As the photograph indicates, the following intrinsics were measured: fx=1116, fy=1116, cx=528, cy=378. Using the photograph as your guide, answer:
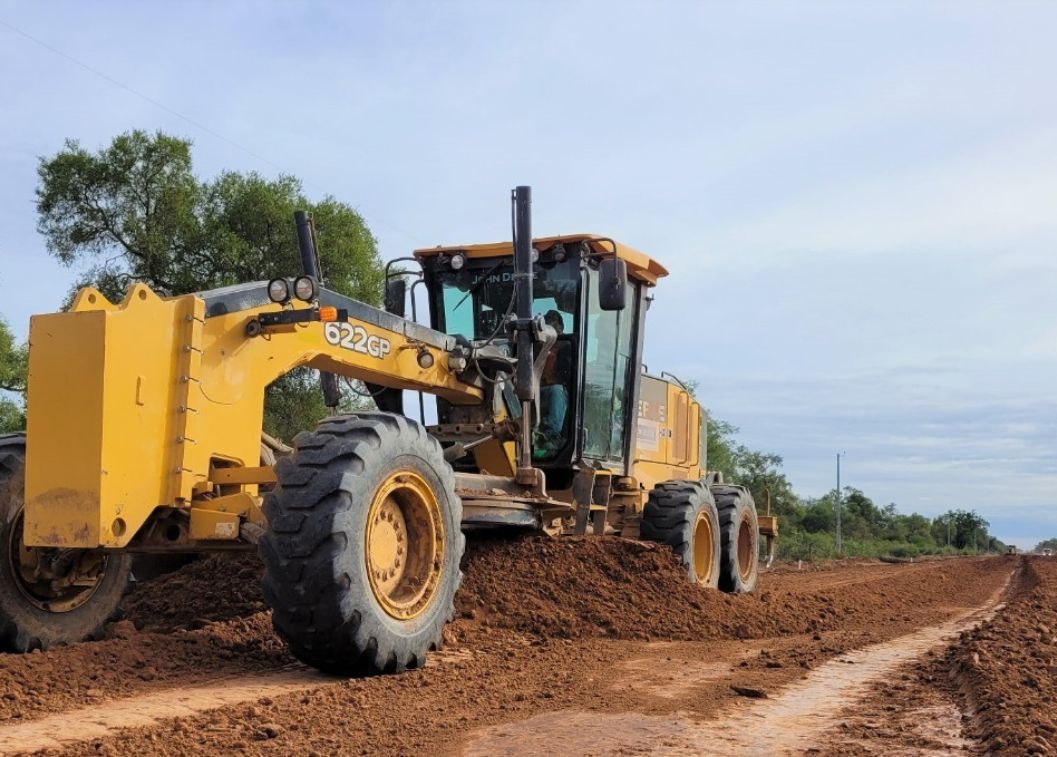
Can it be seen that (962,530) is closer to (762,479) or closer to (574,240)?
(762,479)

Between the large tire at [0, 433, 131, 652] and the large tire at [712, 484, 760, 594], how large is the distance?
7.10 m

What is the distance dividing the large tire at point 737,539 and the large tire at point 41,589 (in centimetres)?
710

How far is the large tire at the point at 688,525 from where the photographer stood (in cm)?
1048

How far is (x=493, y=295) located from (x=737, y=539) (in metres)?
4.26

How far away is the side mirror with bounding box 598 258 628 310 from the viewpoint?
8.55 meters

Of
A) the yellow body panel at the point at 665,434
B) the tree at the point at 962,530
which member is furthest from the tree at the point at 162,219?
the tree at the point at 962,530

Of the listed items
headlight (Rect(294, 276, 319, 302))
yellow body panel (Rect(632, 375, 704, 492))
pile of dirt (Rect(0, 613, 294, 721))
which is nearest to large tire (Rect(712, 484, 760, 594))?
yellow body panel (Rect(632, 375, 704, 492))

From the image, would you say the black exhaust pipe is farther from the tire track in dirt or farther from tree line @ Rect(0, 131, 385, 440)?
tree line @ Rect(0, 131, 385, 440)

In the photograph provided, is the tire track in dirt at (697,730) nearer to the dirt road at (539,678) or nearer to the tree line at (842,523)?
the dirt road at (539,678)

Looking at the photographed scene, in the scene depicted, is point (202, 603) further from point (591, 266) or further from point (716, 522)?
point (716, 522)

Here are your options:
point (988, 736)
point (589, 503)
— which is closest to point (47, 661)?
point (988, 736)

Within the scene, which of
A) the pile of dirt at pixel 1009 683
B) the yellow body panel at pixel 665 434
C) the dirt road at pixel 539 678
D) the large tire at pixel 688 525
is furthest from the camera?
the yellow body panel at pixel 665 434

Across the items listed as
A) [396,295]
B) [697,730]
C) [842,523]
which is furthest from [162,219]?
[842,523]

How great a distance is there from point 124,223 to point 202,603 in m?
17.4
